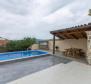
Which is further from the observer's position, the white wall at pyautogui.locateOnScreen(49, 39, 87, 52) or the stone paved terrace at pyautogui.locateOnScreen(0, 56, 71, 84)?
the white wall at pyautogui.locateOnScreen(49, 39, 87, 52)

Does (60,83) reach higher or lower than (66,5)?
lower

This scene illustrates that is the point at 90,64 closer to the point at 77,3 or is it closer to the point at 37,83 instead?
the point at 37,83

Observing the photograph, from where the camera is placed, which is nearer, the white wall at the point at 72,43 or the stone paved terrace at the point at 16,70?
the stone paved terrace at the point at 16,70

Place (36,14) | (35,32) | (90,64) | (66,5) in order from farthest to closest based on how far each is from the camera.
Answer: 1. (35,32)
2. (36,14)
3. (66,5)
4. (90,64)

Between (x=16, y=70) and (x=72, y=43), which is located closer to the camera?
(x=16, y=70)

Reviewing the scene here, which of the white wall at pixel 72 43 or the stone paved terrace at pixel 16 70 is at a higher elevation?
the white wall at pixel 72 43

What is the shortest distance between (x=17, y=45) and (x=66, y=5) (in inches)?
369

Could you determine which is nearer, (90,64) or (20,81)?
(20,81)

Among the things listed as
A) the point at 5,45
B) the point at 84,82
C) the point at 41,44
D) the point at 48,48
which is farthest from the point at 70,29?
the point at 5,45

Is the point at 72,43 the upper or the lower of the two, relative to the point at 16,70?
upper

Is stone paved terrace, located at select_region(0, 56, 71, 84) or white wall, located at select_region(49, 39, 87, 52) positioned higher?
white wall, located at select_region(49, 39, 87, 52)

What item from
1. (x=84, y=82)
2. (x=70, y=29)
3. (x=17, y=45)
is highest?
(x=70, y=29)

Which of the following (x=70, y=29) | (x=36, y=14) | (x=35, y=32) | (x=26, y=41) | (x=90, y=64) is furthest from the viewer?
(x=35, y=32)

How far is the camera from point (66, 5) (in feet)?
38.3
